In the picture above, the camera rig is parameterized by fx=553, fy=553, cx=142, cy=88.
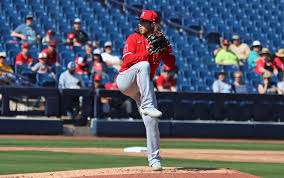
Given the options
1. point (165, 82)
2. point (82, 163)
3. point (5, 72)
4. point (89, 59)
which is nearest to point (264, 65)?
point (165, 82)

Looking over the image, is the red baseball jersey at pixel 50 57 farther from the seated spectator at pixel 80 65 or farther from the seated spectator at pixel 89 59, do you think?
the seated spectator at pixel 89 59

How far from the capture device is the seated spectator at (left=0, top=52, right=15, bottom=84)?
42.8 feet

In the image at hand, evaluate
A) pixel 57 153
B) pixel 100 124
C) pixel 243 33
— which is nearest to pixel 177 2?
pixel 243 33

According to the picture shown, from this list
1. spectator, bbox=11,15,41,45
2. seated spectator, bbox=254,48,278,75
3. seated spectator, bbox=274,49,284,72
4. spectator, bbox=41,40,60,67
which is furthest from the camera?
seated spectator, bbox=274,49,284,72

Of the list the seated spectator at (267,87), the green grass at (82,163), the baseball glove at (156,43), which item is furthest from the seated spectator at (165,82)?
the baseball glove at (156,43)

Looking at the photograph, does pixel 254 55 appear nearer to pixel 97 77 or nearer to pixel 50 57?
pixel 97 77

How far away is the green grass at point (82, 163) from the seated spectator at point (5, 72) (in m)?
4.37

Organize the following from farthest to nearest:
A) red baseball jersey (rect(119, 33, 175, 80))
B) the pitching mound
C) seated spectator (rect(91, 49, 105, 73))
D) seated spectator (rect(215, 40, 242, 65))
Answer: seated spectator (rect(215, 40, 242, 65))
seated spectator (rect(91, 49, 105, 73))
red baseball jersey (rect(119, 33, 175, 80))
the pitching mound

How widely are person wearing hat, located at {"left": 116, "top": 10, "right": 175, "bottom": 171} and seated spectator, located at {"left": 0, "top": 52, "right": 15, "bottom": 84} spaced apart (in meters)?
7.77

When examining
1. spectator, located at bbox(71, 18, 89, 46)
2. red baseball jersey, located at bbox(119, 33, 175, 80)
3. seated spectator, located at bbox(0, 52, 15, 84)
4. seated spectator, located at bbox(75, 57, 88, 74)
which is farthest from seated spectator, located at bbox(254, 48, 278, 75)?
red baseball jersey, located at bbox(119, 33, 175, 80)

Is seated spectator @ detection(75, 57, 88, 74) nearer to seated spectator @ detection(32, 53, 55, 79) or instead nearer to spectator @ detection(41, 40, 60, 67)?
spectator @ detection(41, 40, 60, 67)

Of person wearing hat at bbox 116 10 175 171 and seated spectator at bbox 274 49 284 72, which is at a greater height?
seated spectator at bbox 274 49 284 72

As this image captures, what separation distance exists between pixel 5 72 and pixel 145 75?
26.8ft

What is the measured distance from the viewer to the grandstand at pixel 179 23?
54.6ft
